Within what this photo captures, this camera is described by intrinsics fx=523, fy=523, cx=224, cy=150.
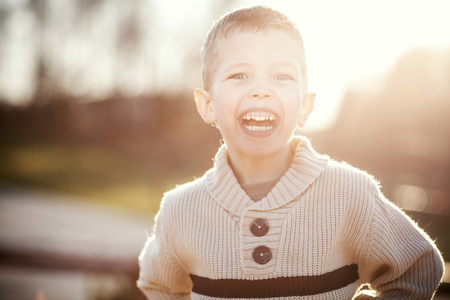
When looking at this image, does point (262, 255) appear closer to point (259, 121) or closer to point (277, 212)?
point (277, 212)

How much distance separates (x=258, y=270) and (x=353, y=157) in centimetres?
1356

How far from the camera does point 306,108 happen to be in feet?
6.98

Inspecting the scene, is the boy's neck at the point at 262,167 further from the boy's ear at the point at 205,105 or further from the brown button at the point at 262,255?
the brown button at the point at 262,255

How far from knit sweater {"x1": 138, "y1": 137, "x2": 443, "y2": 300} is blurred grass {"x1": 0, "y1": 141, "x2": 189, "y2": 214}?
8.43m

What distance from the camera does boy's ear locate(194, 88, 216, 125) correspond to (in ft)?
7.07

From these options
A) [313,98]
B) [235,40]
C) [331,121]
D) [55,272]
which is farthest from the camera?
[331,121]

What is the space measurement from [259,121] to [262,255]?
0.50 meters

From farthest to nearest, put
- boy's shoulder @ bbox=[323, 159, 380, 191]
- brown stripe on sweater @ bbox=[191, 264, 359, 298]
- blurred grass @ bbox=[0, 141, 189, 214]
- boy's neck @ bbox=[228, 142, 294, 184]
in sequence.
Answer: blurred grass @ bbox=[0, 141, 189, 214], boy's neck @ bbox=[228, 142, 294, 184], boy's shoulder @ bbox=[323, 159, 380, 191], brown stripe on sweater @ bbox=[191, 264, 359, 298]

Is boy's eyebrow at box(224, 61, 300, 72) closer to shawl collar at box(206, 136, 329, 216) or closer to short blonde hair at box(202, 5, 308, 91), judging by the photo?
short blonde hair at box(202, 5, 308, 91)

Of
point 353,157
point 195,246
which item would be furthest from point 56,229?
point 353,157

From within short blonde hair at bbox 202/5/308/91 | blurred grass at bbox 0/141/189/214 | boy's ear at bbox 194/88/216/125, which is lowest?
boy's ear at bbox 194/88/216/125

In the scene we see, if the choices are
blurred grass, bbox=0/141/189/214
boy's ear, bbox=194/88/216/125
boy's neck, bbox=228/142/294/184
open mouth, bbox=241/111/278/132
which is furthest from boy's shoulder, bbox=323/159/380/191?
blurred grass, bbox=0/141/189/214

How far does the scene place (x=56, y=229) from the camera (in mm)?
7852

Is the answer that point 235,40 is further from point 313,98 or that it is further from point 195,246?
point 195,246
